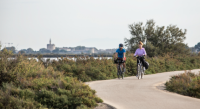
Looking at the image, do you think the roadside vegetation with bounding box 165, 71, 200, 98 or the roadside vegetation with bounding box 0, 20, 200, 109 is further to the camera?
the roadside vegetation with bounding box 165, 71, 200, 98

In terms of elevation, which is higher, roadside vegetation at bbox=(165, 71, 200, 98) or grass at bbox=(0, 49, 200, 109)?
grass at bbox=(0, 49, 200, 109)

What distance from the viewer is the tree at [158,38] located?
147 feet

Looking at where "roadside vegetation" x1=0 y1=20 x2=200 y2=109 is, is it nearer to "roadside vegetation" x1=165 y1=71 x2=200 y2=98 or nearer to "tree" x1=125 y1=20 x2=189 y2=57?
"roadside vegetation" x1=165 y1=71 x2=200 y2=98

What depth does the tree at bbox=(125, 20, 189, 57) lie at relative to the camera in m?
44.9

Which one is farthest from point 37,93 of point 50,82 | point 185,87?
point 185,87

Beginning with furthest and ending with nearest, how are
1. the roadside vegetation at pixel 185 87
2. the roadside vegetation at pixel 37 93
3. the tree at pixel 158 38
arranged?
the tree at pixel 158 38 → the roadside vegetation at pixel 185 87 → the roadside vegetation at pixel 37 93

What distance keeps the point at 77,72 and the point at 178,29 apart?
33189 mm

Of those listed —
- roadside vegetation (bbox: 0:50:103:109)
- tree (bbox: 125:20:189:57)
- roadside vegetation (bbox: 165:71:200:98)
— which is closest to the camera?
roadside vegetation (bbox: 0:50:103:109)

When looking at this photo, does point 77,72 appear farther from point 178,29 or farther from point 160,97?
point 178,29

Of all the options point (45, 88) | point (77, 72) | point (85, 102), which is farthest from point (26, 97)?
point (77, 72)

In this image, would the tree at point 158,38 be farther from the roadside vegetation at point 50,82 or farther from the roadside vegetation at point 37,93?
the roadside vegetation at point 37,93

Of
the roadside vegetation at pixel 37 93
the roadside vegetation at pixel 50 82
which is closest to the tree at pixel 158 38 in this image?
the roadside vegetation at pixel 50 82

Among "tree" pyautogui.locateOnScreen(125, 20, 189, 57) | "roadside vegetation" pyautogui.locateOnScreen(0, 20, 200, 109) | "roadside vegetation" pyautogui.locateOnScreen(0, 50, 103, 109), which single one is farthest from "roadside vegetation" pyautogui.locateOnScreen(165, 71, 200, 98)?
"tree" pyautogui.locateOnScreen(125, 20, 189, 57)

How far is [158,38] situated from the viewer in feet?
152
